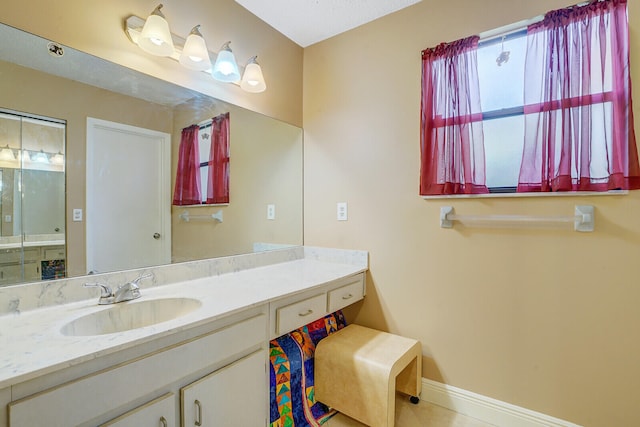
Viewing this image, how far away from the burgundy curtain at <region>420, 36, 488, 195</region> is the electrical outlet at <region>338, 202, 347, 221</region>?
0.54 meters

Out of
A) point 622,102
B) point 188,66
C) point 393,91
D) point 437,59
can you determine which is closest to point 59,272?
point 188,66

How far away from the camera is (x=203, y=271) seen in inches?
65.1

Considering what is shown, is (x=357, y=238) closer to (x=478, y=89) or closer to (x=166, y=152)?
(x=478, y=89)

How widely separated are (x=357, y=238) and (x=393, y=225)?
0.90ft

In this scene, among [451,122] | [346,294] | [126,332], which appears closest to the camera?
[126,332]

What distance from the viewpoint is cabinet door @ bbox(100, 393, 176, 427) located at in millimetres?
849

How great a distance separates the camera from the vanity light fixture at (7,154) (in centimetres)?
107

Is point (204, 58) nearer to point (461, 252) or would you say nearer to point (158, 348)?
point (158, 348)

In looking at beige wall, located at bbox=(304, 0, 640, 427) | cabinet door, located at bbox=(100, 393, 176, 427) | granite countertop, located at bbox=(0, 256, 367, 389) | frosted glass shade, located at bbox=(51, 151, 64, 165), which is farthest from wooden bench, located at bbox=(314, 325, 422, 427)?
frosted glass shade, located at bbox=(51, 151, 64, 165)

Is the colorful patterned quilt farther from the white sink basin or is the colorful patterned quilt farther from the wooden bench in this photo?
the white sink basin

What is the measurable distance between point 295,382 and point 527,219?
1436mm

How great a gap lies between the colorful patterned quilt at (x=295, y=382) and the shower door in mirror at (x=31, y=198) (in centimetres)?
103

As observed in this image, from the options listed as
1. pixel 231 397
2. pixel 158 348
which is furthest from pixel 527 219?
pixel 158 348

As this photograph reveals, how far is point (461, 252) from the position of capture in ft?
5.49
